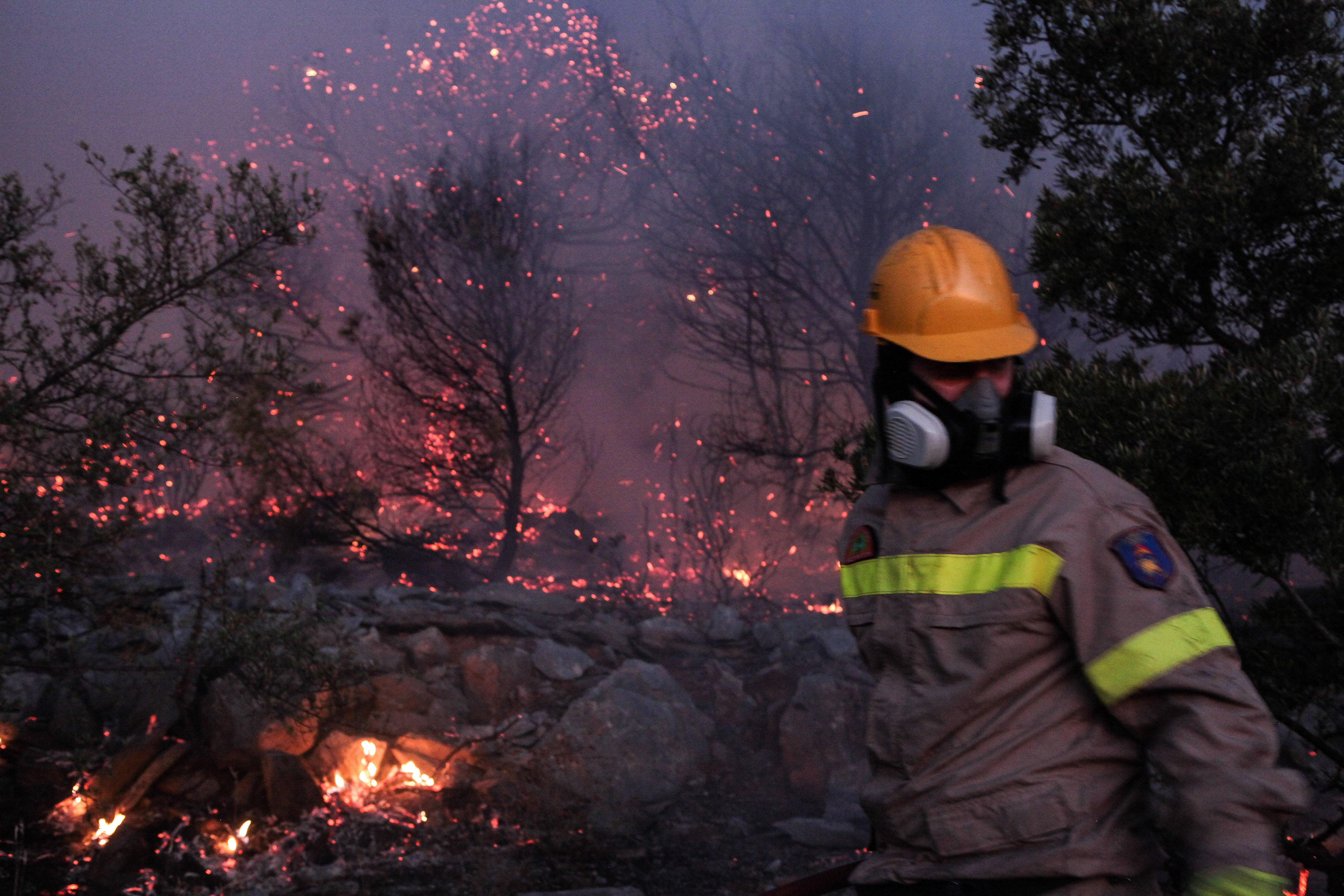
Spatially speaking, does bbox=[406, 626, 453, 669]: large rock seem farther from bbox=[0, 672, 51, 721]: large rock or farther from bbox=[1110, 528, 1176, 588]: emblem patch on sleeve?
bbox=[1110, 528, 1176, 588]: emblem patch on sleeve

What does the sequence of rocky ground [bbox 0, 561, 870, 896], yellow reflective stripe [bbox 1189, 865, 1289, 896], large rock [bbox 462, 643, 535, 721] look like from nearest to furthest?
yellow reflective stripe [bbox 1189, 865, 1289, 896], rocky ground [bbox 0, 561, 870, 896], large rock [bbox 462, 643, 535, 721]

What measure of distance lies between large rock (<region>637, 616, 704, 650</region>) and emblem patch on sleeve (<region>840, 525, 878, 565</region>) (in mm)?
7077

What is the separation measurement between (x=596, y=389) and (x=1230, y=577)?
10098mm

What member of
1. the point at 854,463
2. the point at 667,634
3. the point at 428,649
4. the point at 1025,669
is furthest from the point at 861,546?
the point at 667,634

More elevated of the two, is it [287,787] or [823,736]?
[287,787]

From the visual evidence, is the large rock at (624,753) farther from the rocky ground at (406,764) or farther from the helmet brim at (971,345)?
the helmet brim at (971,345)

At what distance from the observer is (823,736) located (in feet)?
22.3

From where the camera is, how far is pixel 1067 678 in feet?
4.95

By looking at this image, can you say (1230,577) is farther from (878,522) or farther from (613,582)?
(878,522)

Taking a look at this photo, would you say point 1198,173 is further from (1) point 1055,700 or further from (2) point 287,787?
(2) point 287,787

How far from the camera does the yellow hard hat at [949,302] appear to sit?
1.72 metres

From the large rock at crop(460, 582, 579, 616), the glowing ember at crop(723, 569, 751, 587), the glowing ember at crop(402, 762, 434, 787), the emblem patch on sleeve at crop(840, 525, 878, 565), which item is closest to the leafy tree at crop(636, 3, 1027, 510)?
the glowing ember at crop(723, 569, 751, 587)

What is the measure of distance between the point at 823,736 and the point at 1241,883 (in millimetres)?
5766

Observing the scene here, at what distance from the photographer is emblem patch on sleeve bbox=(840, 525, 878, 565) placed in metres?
1.79
